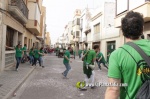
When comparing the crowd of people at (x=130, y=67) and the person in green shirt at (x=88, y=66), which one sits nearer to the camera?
the crowd of people at (x=130, y=67)

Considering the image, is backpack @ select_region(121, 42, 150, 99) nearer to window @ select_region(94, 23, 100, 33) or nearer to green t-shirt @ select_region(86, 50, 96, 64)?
green t-shirt @ select_region(86, 50, 96, 64)

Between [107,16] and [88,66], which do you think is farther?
[107,16]

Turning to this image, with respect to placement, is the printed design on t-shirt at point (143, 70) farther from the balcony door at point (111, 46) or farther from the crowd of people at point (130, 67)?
the balcony door at point (111, 46)

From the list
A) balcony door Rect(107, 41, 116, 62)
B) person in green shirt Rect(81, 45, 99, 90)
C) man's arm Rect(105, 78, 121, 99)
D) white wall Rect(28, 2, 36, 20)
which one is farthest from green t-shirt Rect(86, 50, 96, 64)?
balcony door Rect(107, 41, 116, 62)

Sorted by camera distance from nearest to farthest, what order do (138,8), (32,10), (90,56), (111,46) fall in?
(90,56) < (138,8) < (32,10) < (111,46)

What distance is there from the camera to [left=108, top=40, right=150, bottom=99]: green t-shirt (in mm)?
1889

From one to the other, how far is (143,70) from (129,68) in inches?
4.5

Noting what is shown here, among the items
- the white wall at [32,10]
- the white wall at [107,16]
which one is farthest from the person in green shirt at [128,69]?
the white wall at [107,16]

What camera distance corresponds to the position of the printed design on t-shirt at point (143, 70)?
1861mm

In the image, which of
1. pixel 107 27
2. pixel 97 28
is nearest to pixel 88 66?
pixel 107 27

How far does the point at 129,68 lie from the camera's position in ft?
6.23

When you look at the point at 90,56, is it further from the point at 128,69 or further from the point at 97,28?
the point at 97,28

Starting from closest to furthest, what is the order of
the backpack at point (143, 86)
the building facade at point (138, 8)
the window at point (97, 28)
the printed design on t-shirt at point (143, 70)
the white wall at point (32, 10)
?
the backpack at point (143, 86), the printed design on t-shirt at point (143, 70), the building facade at point (138, 8), the white wall at point (32, 10), the window at point (97, 28)

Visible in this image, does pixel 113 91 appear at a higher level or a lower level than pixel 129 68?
lower
